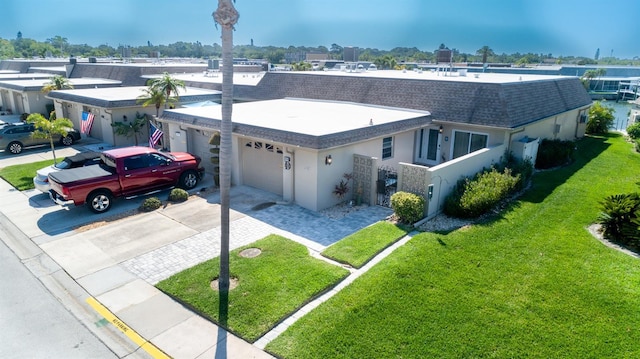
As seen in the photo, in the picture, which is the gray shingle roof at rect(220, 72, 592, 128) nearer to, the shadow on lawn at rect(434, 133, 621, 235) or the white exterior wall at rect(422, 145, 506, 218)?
the white exterior wall at rect(422, 145, 506, 218)

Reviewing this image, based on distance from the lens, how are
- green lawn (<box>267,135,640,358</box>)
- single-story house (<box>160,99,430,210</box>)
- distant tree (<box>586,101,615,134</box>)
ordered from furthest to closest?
1. distant tree (<box>586,101,615,134</box>)
2. single-story house (<box>160,99,430,210</box>)
3. green lawn (<box>267,135,640,358</box>)

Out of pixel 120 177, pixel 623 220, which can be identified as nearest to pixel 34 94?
pixel 120 177

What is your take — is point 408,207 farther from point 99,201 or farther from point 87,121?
point 87,121

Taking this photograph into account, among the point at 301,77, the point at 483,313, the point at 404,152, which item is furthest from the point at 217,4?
the point at 301,77

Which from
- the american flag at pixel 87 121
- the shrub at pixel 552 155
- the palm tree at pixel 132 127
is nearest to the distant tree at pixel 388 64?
the shrub at pixel 552 155

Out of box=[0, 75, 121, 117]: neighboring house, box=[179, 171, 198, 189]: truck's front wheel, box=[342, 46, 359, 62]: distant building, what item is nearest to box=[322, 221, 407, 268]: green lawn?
box=[179, 171, 198, 189]: truck's front wheel

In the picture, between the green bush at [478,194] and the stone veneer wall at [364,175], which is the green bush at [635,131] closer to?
the green bush at [478,194]
